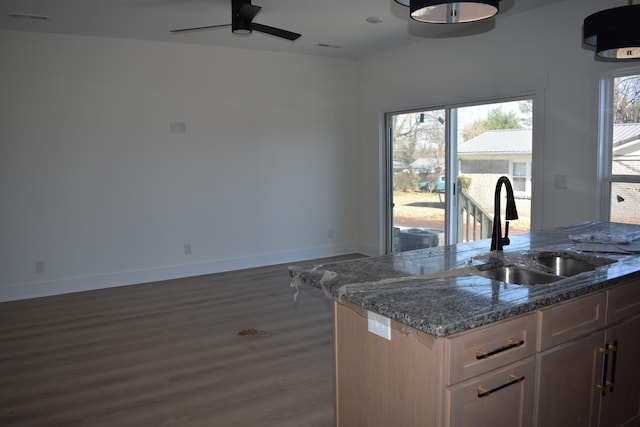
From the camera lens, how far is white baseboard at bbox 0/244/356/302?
5.33 metres

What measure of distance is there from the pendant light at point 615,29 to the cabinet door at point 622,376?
136cm

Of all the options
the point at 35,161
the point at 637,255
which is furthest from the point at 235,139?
the point at 637,255

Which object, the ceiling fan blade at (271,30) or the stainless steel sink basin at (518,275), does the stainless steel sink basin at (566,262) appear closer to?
the stainless steel sink basin at (518,275)

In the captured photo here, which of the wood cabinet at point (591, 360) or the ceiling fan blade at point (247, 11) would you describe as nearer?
the wood cabinet at point (591, 360)

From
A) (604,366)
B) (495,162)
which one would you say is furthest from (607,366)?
(495,162)

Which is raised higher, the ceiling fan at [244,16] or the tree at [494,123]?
the ceiling fan at [244,16]

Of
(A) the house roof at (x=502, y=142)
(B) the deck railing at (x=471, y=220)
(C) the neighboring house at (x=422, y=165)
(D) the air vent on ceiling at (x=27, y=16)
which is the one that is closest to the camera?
(D) the air vent on ceiling at (x=27, y=16)

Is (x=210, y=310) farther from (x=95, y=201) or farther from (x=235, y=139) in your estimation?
(x=235, y=139)

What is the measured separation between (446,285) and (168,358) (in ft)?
8.04

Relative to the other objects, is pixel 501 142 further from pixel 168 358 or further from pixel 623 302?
pixel 168 358

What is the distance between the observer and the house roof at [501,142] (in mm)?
5031

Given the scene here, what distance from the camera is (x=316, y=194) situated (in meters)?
7.04

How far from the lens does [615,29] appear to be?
245 cm

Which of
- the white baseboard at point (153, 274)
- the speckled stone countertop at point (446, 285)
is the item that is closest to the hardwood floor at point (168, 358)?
→ the white baseboard at point (153, 274)
